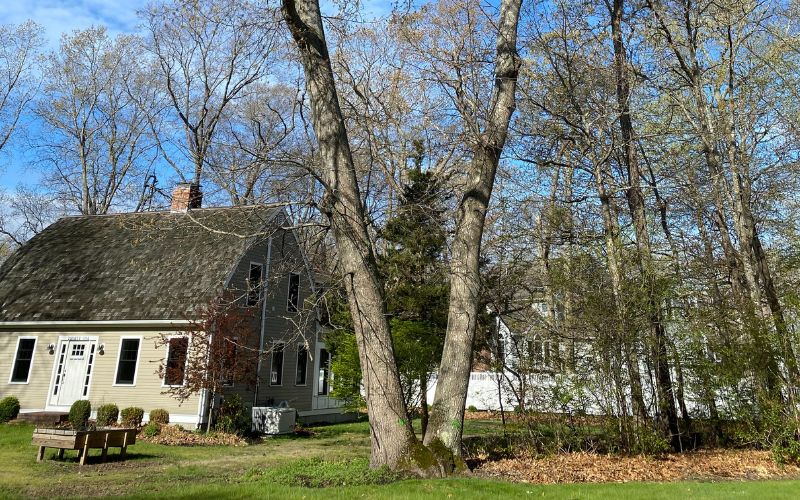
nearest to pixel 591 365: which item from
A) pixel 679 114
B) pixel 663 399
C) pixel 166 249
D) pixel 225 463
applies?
pixel 663 399

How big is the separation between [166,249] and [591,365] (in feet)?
50.2

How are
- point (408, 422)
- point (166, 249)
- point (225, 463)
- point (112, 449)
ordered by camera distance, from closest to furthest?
point (408, 422) → point (225, 463) → point (112, 449) → point (166, 249)

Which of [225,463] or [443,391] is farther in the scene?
[225,463]

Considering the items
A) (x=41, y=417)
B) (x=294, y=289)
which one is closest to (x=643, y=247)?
(x=294, y=289)

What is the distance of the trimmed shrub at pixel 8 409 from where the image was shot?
17.0 metres

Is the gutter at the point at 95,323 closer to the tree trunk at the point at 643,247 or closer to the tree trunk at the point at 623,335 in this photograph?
the tree trunk at the point at 623,335

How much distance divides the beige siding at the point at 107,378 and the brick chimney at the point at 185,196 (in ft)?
18.2

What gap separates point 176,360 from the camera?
16328mm

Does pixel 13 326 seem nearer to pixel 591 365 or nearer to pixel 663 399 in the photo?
pixel 591 365

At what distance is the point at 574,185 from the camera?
14164mm

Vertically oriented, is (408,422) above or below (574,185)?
below

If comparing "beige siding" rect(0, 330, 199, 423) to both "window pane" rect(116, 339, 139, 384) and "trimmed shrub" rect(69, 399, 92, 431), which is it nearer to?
"window pane" rect(116, 339, 139, 384)

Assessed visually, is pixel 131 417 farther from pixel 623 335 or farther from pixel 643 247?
pixel 643 247

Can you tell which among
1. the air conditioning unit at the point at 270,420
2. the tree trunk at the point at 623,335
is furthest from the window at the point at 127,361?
the tree trunk at the point at 623,335
